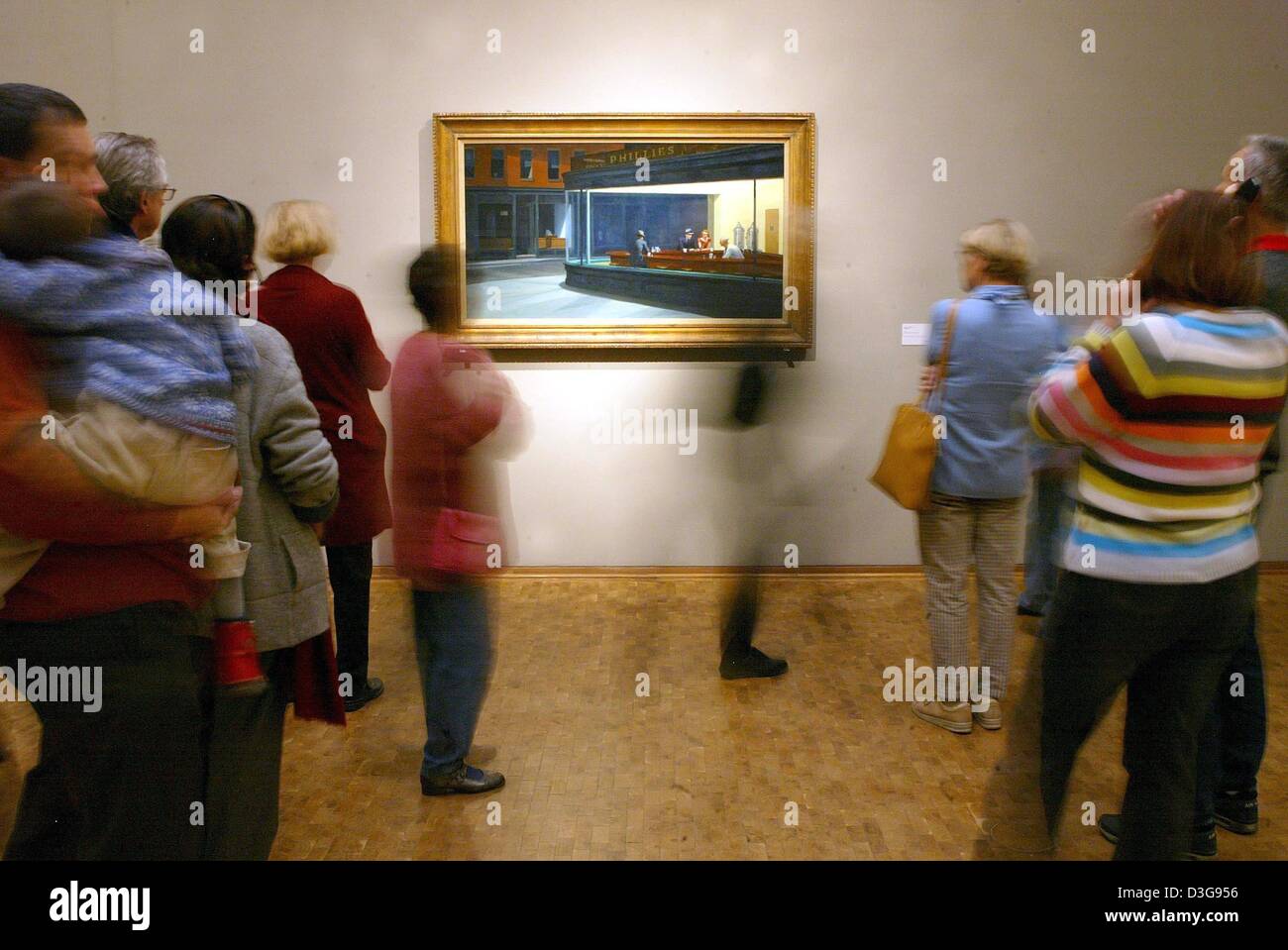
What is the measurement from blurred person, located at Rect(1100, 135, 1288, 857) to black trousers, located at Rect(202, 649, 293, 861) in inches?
83.2

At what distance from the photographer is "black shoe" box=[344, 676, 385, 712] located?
388 cm

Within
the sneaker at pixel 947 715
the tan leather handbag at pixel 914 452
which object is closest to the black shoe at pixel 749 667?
the sneaker at pixel 947 715

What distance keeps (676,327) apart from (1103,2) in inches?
111

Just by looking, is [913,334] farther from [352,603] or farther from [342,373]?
[352,603]

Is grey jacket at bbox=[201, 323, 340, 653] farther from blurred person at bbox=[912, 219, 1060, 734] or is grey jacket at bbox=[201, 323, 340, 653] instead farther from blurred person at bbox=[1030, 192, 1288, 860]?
blurred person at bbox=[912, 219, 1060, 734]

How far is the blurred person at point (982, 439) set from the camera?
3424 mm

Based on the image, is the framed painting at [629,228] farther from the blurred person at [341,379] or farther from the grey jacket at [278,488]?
the grey jacket at [278,488]

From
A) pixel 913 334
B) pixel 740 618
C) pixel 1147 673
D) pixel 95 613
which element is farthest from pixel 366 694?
pixel 913 334

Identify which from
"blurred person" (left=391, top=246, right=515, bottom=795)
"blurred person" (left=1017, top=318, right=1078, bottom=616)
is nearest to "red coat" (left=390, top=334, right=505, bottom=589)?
"blurred person" (left=391, top=246, right=515, bottom=795)
